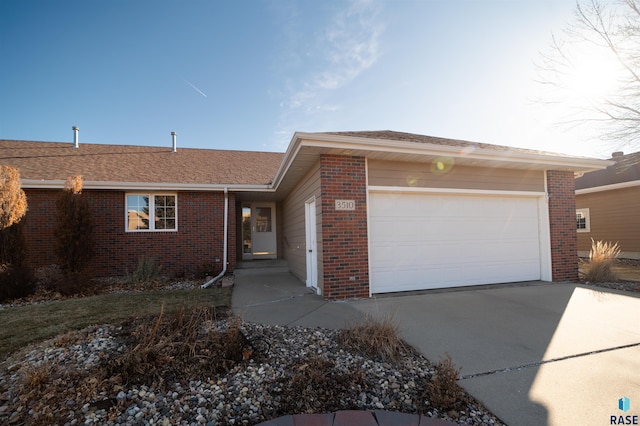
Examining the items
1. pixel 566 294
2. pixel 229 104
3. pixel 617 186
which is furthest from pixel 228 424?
pixel 617 186

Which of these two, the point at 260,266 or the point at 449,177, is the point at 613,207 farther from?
the point at 260,266

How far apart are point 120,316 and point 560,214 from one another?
978 centimetres

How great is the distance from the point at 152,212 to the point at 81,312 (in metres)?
5.01

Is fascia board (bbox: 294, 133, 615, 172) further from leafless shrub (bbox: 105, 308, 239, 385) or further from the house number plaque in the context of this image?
leafless shrub (bbox: 105, 308, 239, 385)

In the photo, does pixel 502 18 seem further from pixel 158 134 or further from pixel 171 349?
pixel 158 134

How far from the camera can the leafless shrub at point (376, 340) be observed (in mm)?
3162

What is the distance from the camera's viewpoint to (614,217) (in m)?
12.9

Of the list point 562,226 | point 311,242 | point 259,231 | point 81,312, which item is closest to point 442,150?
point 311,242

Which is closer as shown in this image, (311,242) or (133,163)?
(311,242)

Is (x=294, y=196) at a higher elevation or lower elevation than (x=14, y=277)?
higher

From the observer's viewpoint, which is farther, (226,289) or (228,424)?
(226,289)

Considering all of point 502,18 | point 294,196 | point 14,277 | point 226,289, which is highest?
point 502,18

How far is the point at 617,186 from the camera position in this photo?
40.8ft

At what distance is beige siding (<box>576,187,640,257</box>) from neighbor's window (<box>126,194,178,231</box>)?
17.6m
